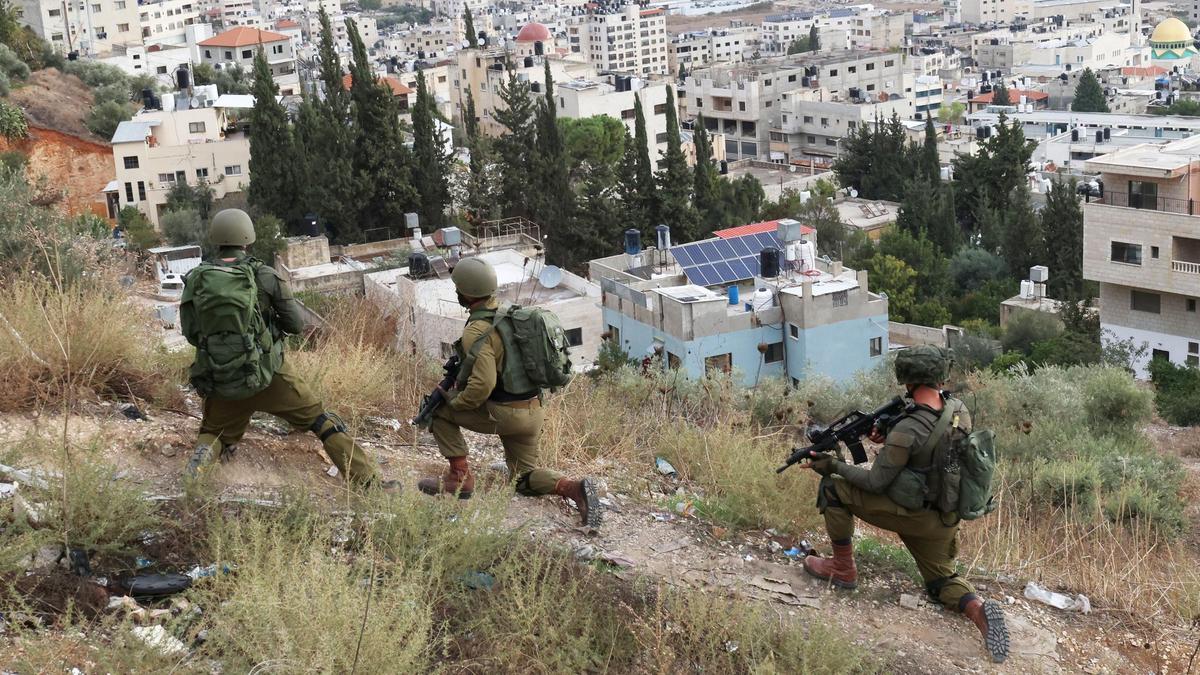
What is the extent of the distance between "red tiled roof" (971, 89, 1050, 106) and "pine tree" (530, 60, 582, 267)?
42.9m

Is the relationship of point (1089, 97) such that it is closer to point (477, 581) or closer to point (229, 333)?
point (229, 333)

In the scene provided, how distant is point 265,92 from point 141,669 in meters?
26.7

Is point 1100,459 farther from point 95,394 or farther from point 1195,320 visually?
point 1195,320

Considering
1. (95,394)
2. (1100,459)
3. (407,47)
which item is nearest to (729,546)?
(95,394)

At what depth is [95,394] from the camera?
22.6 feet

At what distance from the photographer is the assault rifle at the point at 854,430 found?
530 cm

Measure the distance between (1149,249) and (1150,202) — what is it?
798mm

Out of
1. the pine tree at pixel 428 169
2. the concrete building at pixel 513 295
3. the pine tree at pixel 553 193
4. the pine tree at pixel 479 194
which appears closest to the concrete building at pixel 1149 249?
the concrete building at pixel 513 295

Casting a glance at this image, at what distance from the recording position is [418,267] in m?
23.1

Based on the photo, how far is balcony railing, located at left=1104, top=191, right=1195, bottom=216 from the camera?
2289cm

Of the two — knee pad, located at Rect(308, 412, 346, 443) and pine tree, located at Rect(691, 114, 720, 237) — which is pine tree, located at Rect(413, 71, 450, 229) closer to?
pine tree, located at Rect(691, 114, 720, 237)

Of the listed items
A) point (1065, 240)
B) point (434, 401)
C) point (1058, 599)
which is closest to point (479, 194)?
point (1065, 240)

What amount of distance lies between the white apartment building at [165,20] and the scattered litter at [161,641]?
77.5 m

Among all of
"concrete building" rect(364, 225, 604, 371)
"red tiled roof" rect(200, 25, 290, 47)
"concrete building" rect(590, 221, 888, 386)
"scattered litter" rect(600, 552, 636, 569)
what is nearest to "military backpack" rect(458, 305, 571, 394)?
"scattered litter" rect(600, 552, 636, 569)
